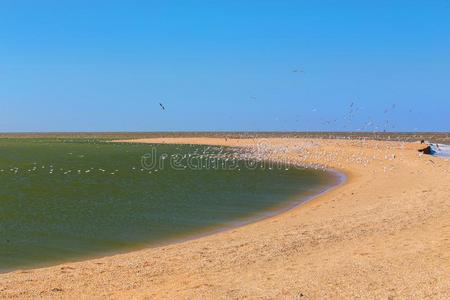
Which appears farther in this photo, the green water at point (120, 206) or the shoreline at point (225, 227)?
the green water at point (120, 206)

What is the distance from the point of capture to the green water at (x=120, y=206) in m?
15.2

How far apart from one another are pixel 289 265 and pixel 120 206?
13336mm

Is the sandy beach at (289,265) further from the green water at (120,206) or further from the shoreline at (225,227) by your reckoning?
the green water at (120,206)

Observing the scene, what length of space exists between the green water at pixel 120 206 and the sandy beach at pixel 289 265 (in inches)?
70.6

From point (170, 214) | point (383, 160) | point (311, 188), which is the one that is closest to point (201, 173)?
point (311, 188)

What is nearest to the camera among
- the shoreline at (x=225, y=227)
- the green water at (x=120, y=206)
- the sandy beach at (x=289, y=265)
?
the sandy beach at (x=289, y=265)

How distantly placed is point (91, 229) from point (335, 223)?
27.1 feet

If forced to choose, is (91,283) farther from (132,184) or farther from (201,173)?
(201,173)

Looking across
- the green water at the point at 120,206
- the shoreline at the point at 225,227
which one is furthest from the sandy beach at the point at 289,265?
the green water at the point at 120,206

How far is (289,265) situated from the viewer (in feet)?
34.8

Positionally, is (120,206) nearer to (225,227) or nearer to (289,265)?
(225,227)

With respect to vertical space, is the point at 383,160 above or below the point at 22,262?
above

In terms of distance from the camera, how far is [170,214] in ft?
66.8

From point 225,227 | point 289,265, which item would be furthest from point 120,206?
point 289,265
